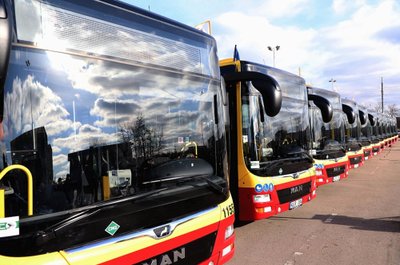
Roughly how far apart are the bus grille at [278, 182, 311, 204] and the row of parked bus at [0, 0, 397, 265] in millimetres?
2391

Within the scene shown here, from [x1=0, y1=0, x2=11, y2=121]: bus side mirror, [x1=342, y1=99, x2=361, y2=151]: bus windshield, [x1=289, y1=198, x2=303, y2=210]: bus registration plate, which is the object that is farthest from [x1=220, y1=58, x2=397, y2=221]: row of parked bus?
[x1=342, y1=99, x2=361, y2=151]: bus windshield

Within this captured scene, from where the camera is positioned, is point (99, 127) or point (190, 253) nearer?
point (99, 127)

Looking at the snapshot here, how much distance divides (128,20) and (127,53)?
29 centimetres

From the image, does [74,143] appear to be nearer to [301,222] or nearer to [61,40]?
[61,40]

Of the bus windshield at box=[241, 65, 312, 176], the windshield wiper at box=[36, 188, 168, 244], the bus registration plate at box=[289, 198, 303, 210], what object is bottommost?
the bus registration plate at box=[289, 198, 303, 210]

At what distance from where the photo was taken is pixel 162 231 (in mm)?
2992

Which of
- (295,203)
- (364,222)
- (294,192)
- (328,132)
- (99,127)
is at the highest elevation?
(99,127)

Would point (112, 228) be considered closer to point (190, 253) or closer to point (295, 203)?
point (190, 253)

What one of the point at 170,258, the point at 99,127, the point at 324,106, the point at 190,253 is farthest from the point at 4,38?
the point at 324,106

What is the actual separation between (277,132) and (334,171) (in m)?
5.01

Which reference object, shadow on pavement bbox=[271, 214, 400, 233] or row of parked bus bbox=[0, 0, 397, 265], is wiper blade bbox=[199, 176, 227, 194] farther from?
shadow on pavement bbox=[271, 214, 400, 233]

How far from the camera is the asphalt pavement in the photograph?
210 inches

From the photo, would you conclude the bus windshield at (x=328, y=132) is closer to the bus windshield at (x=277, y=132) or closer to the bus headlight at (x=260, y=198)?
the bus windshield at (x=277, y=132)

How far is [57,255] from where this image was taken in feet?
7.75
